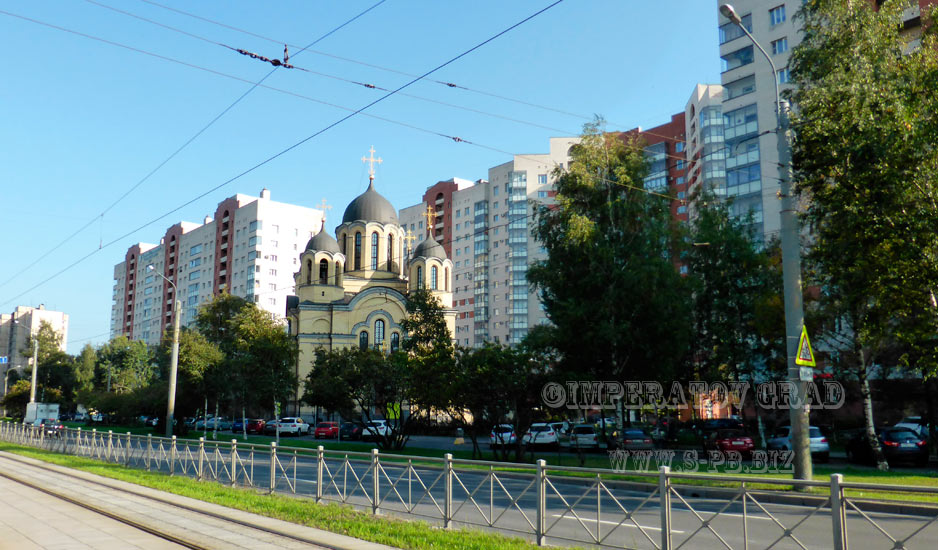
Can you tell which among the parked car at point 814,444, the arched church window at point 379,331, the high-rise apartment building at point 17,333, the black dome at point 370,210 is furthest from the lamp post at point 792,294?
the high-rise apartment building at point 17,333

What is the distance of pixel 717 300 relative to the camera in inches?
1404

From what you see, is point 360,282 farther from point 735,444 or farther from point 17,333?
point 17,333

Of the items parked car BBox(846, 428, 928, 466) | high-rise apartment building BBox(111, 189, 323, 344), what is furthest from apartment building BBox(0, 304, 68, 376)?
parked car BBox(846, 428, 928, 466)

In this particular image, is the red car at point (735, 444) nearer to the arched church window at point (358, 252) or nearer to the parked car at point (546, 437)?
the parked car at point (546, 437)

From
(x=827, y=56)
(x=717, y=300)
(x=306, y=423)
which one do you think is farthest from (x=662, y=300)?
(x=306, y=423)

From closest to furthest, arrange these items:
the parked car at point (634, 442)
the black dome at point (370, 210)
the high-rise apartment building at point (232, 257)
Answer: the parked car at point (634, 442)
the black dome at point (370, 210)
the high-rise apartment building at point (232, 257)

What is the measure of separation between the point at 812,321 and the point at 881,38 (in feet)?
38.9

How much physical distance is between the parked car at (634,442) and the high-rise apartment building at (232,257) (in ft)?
216

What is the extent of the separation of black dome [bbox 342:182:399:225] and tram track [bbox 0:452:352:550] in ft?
142

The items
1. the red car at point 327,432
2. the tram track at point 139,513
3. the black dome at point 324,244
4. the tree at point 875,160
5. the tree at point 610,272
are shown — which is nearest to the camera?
the tram track at point 139,513

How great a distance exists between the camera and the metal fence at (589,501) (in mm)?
7379

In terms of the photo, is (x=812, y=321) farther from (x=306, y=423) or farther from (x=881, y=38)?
(x=306, y=423)

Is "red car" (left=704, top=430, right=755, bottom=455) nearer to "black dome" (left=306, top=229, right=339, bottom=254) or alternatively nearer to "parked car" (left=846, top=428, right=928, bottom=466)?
"parked car" (left=846, top=428, right=928, bottom=466)

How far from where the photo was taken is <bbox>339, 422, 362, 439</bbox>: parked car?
45281 mm
